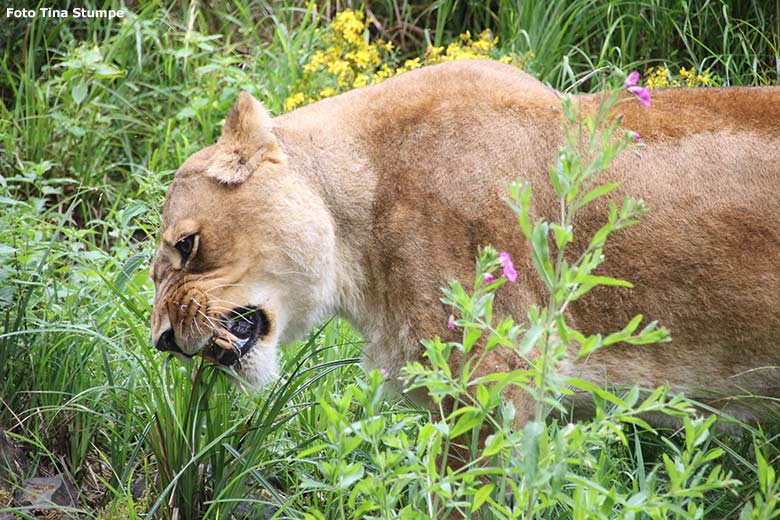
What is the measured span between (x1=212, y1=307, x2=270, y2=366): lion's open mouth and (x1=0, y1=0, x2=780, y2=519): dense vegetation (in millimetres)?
83

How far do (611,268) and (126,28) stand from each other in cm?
443

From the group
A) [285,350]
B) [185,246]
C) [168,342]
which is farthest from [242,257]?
[285,350]

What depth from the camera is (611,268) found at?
352cm

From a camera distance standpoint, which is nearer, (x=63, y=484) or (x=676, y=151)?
(x=676, y=151)

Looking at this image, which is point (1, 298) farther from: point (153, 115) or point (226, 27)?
point (226, 27)

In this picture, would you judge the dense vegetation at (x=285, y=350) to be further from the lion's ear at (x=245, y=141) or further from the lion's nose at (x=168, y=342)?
the lion's ear at (x=245, y=141)

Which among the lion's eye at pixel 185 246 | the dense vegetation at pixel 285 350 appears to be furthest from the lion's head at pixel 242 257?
the dense vegetation at pixel 285 350

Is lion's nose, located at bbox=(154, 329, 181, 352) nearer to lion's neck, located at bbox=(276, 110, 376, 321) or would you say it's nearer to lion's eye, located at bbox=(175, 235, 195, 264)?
lion's eye, located at bbox=(175, 235, 195, 264)

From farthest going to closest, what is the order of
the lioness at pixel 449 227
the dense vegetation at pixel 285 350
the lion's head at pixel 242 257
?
the lion's head at pixel 242 257 < the lioness at pixel 449 227 < the dense vegetation at pixel 285 350

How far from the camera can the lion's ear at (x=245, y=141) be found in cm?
369

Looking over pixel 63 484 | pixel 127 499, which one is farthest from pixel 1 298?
pixel 127 499

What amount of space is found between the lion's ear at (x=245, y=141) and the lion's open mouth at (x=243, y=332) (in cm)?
45

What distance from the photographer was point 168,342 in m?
3.71

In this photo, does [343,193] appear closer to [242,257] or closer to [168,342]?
[242,257]
